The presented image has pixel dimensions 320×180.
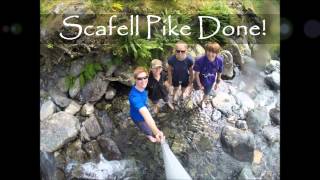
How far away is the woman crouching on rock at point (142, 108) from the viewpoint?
457 centimetres

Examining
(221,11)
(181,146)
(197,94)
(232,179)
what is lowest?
(232,179)

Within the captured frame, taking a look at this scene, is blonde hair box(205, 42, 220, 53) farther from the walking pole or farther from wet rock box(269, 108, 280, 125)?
the walking pole

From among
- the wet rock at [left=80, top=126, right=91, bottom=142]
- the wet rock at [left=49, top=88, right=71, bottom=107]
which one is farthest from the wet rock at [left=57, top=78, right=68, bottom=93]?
the wet rock at [left=80, top=126, right=91, bottom=142]

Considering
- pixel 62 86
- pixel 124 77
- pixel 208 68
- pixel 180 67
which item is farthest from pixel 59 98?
pixel 208 68

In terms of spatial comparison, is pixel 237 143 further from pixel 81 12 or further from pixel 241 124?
pixel 81 12

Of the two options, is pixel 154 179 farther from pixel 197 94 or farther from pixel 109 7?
pixel 109 7

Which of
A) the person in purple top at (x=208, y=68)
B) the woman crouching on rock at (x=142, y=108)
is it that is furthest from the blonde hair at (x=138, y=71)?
the person in purple top at (x=208, y=68)

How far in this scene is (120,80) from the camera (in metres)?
4.58

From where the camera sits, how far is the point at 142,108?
4578 millimetres

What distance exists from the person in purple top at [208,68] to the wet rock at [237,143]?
0.35 m

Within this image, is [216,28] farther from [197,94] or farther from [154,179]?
[154,179]

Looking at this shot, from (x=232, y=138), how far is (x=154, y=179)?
29.7 inches

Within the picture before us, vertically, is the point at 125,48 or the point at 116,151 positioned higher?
the point at 125,48
